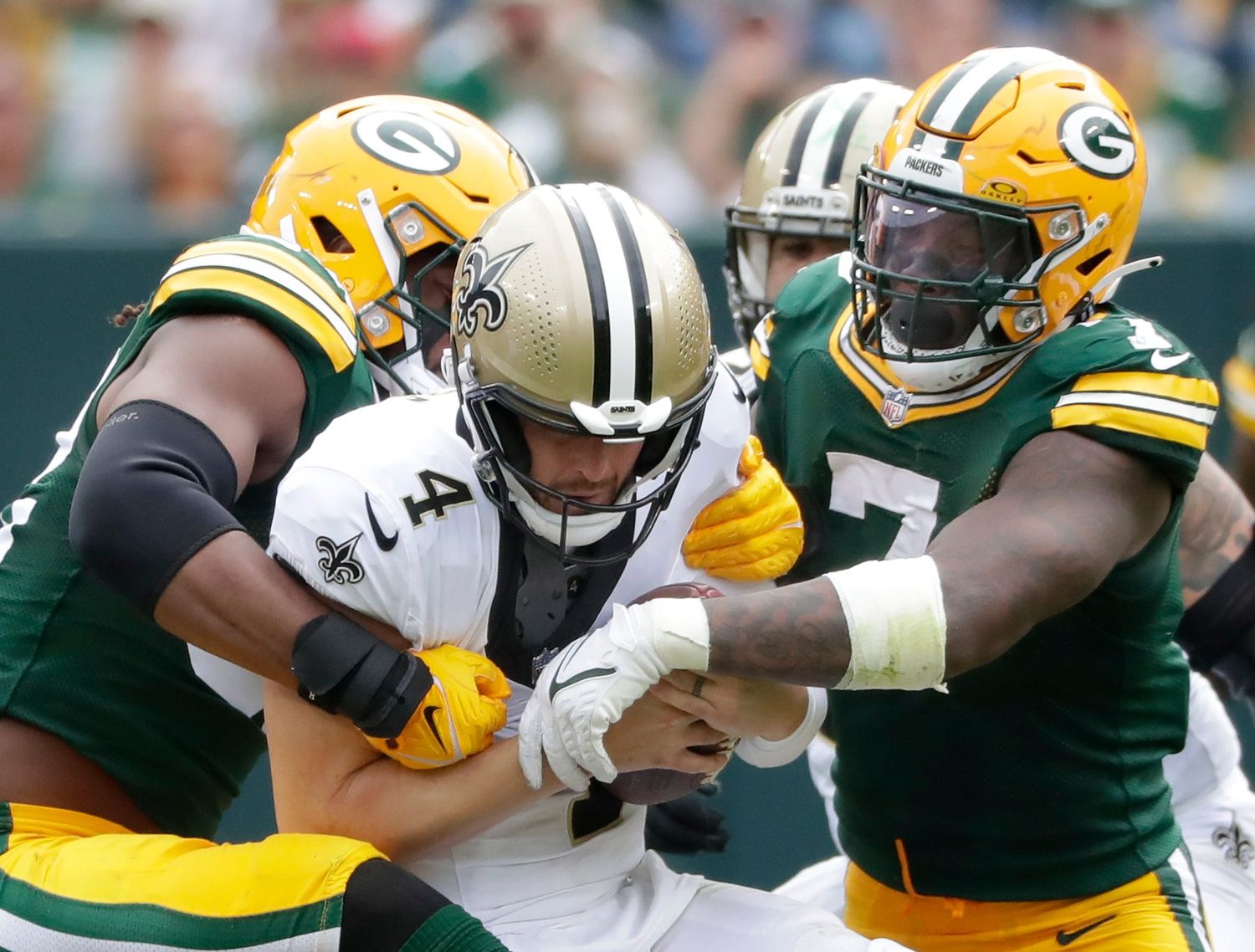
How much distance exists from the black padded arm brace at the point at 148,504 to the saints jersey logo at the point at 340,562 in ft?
0.71

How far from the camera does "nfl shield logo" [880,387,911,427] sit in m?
2.90

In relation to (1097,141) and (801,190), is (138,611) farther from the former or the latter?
(801,190)

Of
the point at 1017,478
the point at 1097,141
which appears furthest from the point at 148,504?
the point at 1097,141

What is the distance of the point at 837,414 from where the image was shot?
300 centimetres

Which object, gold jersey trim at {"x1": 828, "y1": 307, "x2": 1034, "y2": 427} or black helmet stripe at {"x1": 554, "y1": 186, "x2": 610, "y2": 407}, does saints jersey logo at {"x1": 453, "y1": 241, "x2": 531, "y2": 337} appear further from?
gold jersey trim at {"x1": 828, "y1": 307, "x2": 1034, "y2": 427}

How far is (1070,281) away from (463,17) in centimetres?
446

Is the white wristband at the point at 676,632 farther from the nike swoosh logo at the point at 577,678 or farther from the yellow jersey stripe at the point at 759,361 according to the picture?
the yellow jersey stripe at the point at 759,361

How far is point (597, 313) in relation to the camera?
230 cm

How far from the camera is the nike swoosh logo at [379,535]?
88.7 inches

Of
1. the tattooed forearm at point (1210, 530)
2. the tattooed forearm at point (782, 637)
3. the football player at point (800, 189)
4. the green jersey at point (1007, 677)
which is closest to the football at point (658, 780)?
the tattooed forearm at point (782, 637)

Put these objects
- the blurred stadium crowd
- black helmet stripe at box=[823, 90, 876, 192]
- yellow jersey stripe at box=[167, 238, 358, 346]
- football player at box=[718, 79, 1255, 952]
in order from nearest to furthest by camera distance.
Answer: yellow jersey stripe at box=[167, 238, 358, 346] → football player at box=[718, 79, 1255, 952] → black helmet stripe at box=[823, 90, 876, 192] → the blurred stadium crowd

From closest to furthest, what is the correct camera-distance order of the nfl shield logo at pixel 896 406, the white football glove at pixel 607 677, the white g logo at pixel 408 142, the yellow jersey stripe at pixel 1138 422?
the white football glove at pixel 607 677
the yellow jersey stripe at pixel 1138 422
the nfl shield logo at pixel 896 406
the white g logo at pixel 408 142

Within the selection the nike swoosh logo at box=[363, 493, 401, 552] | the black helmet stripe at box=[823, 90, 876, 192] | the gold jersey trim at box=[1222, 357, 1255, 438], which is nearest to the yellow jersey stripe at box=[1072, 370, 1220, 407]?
the nike swoosh logo at box=[363, 493, 401, 552]

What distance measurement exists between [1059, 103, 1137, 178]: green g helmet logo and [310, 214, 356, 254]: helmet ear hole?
125 centimetres
